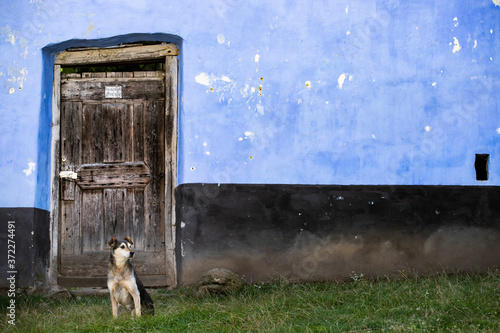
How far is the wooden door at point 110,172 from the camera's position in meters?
5.46

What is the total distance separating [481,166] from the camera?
542 cm

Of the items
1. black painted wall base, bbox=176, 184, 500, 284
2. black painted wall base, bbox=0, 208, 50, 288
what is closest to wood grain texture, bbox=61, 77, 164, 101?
black painted wall base, bbox=176, 184, 500, 284

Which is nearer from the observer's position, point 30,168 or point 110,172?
point 30,168

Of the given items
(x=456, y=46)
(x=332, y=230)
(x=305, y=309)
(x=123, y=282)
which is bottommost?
(x=305, y=309)

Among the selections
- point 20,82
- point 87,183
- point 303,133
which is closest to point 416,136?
point 303,133

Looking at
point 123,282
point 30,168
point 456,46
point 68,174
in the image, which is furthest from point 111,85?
point 456,46

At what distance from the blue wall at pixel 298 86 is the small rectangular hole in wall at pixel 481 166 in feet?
0.20

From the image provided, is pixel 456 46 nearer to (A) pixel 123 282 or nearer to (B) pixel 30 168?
(A) pixel 123 282

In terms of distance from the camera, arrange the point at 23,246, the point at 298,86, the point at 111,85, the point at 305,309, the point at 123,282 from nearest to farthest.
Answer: the point at 123,282 < the point at 305,309 < the point at 23,246 < the point at 298,86 < the point at 111,85

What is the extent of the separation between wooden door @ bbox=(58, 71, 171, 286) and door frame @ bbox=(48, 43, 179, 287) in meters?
0.07

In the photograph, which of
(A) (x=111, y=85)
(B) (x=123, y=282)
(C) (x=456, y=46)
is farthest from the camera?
(A) (x=111, y=85)

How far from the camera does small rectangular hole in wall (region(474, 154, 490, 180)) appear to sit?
17.7ft

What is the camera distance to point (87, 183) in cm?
552

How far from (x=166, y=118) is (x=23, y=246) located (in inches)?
76.3
